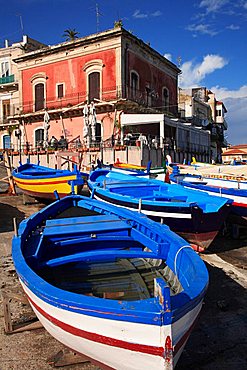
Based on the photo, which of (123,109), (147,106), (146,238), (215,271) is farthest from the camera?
(147,106)

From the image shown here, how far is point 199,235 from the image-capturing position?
731 centimetres

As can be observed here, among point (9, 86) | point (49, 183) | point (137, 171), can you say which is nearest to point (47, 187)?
point (49, 183)

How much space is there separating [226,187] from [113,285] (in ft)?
24.9

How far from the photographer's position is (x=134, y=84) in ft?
92.1

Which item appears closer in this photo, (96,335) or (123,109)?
(96,335)

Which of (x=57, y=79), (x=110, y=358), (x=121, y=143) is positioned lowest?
(x=110, y=358)

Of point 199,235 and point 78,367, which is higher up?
point 199,235

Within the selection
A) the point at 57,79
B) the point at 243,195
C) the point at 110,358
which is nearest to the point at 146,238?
the point at 110,358

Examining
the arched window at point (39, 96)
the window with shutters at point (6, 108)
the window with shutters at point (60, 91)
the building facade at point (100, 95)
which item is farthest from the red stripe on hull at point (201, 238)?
the window with shutters at point (6, 108)

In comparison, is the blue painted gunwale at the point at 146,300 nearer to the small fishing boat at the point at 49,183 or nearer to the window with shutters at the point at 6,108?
the small fishing boat at the point at 49,183

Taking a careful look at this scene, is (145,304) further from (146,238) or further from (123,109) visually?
(123,109)

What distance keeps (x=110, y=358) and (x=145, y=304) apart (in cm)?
64

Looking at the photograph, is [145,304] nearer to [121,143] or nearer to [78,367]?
[78,367]

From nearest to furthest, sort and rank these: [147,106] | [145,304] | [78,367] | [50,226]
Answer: [145,304] < [78,367] < [50,226] < [147,106]
